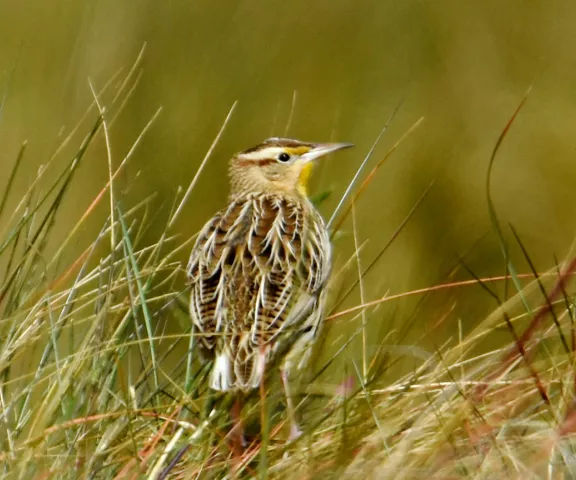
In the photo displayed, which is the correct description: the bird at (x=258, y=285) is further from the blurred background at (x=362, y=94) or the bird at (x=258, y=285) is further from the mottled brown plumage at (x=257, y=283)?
the blurred background at (x=362, y=94)

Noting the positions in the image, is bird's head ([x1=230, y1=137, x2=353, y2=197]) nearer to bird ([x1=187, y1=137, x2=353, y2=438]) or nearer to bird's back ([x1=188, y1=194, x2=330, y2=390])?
bird ([x1=187, y1=137, x2=353, y2=438])

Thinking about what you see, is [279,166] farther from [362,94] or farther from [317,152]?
[362,94]

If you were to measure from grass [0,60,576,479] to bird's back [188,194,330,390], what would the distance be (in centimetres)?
7

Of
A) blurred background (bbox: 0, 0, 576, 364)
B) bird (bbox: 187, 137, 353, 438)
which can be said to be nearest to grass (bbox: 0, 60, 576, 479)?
bird (bbox: 187, 137, 353, 438)

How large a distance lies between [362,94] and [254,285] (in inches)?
93.3

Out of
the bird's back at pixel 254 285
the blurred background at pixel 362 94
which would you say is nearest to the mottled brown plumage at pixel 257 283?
the bird's back at pixel 254 285

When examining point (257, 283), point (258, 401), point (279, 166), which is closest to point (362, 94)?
point (279, 166)

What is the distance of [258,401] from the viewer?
2252 mm

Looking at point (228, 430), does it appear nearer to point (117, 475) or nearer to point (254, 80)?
point (117, 475)

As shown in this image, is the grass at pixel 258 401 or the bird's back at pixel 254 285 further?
the bird's back at pixel 254 285

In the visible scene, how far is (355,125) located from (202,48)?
0.71 metres

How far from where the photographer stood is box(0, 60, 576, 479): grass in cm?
→ 197

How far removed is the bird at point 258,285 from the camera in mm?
2492

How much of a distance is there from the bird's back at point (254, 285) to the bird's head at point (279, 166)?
201mm
